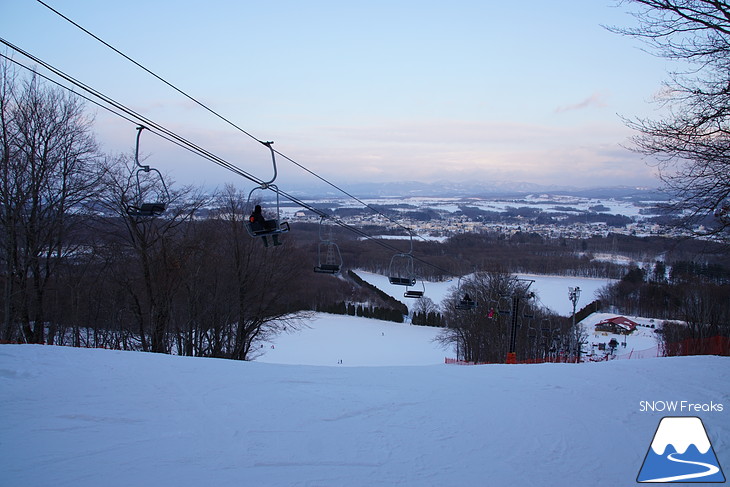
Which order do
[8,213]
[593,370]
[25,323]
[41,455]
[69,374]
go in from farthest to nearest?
[25,323], [8,213], [593,370], [69,374], [41,455]

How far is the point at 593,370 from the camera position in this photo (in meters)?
9.43

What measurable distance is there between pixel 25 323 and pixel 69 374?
9005mm

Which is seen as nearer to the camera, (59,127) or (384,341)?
(59,127)

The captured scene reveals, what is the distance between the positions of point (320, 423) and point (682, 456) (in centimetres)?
418

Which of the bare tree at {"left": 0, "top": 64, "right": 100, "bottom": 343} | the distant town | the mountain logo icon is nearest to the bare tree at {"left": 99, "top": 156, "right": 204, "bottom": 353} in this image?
the bare tree at {"left": 0, "top": 64, "right": 100, "bottom": 343}

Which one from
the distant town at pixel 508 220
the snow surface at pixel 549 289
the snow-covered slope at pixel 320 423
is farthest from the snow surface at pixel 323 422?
the distant town at pixel 508 220

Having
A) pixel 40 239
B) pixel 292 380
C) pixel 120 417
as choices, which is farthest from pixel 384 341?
pixel 120 417

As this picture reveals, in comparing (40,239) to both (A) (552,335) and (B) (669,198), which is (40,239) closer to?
(B) (669,198)

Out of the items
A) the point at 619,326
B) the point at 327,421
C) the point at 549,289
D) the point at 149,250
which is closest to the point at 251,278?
the point at 149,250

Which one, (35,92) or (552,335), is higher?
(35,92)

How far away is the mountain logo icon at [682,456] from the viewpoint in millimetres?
4527

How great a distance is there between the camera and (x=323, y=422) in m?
6.00

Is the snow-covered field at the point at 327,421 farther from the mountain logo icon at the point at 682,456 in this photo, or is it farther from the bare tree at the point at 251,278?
the bare tree at the point at 251,278

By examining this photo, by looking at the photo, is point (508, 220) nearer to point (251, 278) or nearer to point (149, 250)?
point (251, 278)
